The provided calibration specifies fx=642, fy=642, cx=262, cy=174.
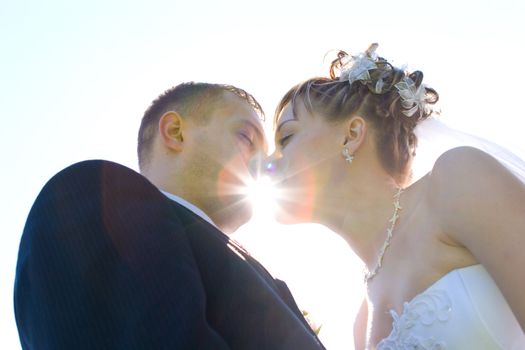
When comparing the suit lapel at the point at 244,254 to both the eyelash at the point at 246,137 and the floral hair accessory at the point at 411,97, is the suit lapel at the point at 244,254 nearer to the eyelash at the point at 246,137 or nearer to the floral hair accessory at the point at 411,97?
the eyelash at the point at 246,137

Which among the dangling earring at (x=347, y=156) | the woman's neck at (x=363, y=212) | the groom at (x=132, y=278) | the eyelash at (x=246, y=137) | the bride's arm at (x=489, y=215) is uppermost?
the eyelash at (x=246, y=137)

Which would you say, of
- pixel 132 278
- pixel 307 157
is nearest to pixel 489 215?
pixel 307 157

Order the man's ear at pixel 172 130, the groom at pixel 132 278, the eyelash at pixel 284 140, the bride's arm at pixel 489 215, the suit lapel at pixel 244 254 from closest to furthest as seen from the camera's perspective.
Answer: the groom at pixel 132 278
the suit lapel at pixel 244 254
the bride's arm at pixel 489 215
the man's ear at pixel 172 130
the eyelash at pixel 284 140

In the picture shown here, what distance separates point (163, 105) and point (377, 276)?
243 centimetres

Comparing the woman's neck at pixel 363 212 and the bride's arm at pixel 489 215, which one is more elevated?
the woman's neck at pixel 363 212

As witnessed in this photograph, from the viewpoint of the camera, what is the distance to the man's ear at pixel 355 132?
17.6ft

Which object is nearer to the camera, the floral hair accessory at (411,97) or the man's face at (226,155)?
the man's face at (226,155)

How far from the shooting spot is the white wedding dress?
13.3 feet

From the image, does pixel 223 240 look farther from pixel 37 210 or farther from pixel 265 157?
pixel 265 157

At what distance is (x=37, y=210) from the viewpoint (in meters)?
2.38

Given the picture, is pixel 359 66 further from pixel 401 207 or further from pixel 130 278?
pixel 130 278

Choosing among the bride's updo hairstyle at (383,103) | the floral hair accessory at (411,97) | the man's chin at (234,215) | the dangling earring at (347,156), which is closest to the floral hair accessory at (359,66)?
the bride's updo hairstyle at (383,103)

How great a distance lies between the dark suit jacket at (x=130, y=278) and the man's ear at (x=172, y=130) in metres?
2.67

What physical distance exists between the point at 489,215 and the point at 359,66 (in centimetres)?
209
